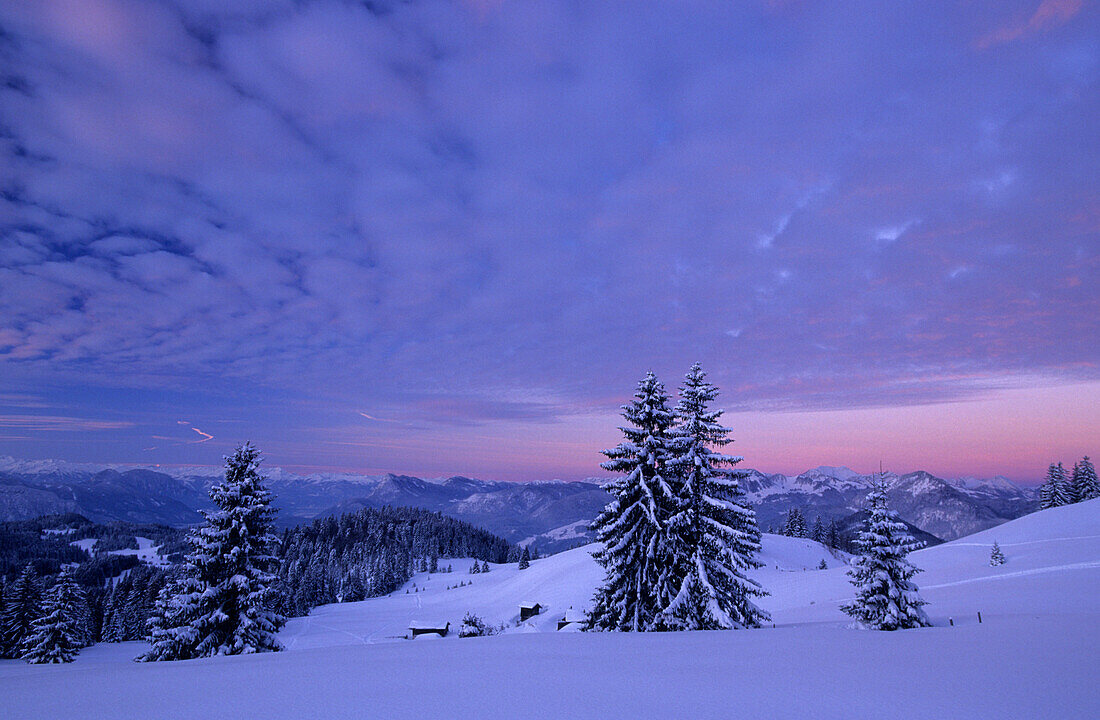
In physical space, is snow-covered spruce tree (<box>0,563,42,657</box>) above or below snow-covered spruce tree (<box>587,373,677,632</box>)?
below

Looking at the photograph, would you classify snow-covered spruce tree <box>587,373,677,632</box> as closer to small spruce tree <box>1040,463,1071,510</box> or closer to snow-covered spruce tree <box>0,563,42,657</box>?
snow-covered spruce tree <box>0,563,42,657</box>

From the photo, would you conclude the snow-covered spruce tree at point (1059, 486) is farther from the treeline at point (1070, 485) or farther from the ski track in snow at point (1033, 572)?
the ski track in snow at point (1033, 572)

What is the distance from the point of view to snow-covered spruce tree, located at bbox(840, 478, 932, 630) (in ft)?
52.5

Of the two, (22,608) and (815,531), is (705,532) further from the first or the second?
(815,531)

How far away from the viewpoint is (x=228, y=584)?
19.1m

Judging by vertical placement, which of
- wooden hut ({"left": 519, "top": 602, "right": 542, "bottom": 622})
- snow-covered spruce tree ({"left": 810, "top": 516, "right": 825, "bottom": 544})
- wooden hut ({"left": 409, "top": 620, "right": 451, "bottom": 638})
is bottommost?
wooden hut ({"left": 409, "top": 620, "right": 451, "bottom": 638})

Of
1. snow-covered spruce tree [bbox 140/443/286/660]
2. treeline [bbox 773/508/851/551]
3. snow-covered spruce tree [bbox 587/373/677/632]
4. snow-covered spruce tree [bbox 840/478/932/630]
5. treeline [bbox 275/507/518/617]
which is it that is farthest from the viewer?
treeline [bbox 275/507/518/617]

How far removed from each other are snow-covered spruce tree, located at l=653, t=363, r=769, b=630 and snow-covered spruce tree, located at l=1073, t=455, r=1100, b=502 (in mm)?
88876

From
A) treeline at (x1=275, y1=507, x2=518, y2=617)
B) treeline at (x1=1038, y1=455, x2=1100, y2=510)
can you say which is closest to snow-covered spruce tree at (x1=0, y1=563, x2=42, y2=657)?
treeline at (x1=275, y1=507, x2=518, y2=617)

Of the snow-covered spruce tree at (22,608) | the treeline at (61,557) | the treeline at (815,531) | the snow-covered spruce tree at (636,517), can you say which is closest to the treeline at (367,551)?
the snow-covered spruce tree at (22,608)

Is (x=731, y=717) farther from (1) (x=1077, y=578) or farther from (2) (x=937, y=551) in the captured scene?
(2) (x=937, y=551)

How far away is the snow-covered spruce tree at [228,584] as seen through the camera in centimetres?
1866

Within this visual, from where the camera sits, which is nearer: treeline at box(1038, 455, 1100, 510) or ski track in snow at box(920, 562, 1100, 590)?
ski track in snow at box(920, 562, 1100, 590)

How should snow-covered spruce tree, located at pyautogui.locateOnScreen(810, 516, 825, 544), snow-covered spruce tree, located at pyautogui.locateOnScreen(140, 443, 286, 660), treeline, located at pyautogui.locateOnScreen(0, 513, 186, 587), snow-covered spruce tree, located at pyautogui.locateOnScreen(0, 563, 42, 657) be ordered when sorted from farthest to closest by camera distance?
treeline, located at pyautogui.locateOnScreen(0, 513, 186, 587) → snow-covered spruce tree, located at pyautogui.locateOnScreen(810, 516, 825, 544) → snow-covered spruce tree, located at pyautogui.locateOnScreen(0, 563, 42, 657) → snow-covered spruce tree, located at pyautogui.locateOnScreen(140, 443, 286, 660)
